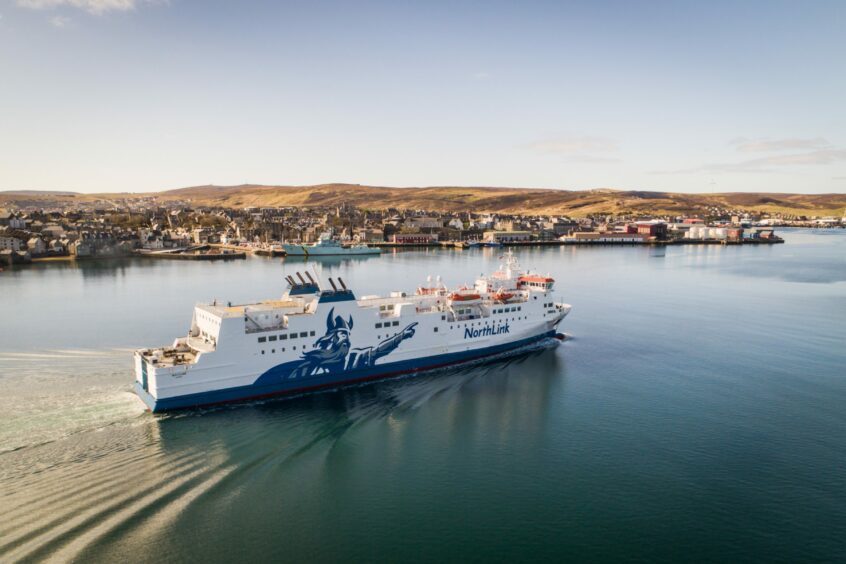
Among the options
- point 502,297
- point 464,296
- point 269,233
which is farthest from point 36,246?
point 502,297

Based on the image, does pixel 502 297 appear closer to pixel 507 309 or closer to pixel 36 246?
pixel 507 309

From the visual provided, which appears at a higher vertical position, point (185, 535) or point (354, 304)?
point (354, 304)

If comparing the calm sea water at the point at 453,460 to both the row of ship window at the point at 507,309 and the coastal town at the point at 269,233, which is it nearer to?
the row of ship window at the point at 507,309

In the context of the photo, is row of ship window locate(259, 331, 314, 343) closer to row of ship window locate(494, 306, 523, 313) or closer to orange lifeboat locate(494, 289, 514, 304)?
row of ship window locate(494, 306, 523, 313)

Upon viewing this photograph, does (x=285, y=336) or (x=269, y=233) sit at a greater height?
(x=269, y=233)

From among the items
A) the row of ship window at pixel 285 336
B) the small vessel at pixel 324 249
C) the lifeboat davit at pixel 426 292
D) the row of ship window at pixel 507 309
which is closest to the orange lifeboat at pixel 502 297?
the row of ship window at pixel 507 309

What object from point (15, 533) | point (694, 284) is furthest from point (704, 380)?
point (694, 284)

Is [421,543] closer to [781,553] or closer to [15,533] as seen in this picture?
[781,553]
